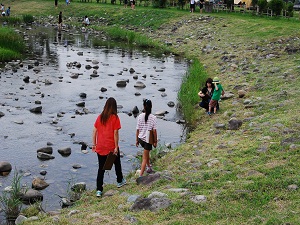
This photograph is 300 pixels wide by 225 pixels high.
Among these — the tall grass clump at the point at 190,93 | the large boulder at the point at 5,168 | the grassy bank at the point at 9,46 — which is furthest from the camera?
the grassy bank at the point at 9,46

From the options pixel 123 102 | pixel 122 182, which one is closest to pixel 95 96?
pixel 123 102

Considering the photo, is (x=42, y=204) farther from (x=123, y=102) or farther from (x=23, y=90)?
(x=23, y=90)

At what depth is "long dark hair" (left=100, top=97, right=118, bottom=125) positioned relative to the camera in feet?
33.7

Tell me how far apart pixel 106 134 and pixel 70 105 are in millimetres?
9855

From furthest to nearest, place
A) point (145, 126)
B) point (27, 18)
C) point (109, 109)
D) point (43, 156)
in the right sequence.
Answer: point (27, 18) → point (43, 156) → point (145, 126) → point (109, 109)

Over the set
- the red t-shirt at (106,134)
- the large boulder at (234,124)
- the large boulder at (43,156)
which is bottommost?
the large boulder at (43,156)

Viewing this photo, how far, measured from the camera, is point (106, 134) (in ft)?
34.1

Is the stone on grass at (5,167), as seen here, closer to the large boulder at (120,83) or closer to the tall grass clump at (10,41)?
the large boulder at (120,83)

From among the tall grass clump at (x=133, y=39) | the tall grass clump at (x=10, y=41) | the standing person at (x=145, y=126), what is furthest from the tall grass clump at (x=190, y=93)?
the tall grass clump at (x=133, y=39)

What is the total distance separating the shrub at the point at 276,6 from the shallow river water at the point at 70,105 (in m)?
16.4

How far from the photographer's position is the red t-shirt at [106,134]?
1039 centimetres

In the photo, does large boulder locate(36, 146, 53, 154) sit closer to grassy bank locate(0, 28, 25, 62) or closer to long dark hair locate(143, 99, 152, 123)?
long dark hair locate(143, 99, 152, 123)

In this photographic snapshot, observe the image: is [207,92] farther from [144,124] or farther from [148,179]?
[148,179]

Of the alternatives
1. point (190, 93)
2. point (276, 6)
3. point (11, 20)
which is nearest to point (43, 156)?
point (190, 93)
